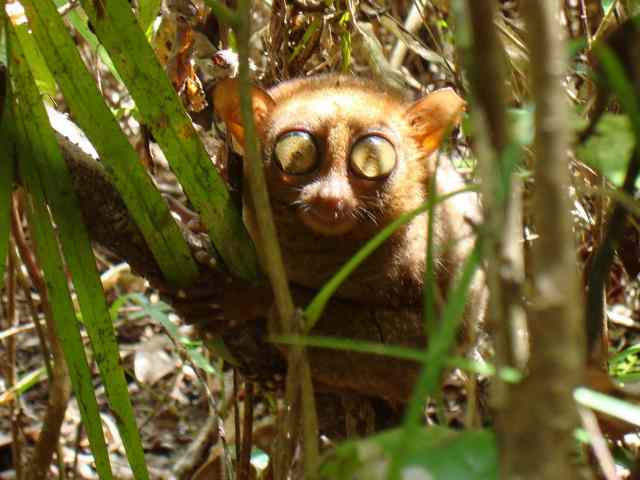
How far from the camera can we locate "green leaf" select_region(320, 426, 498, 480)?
1.12 metres

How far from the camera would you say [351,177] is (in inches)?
119

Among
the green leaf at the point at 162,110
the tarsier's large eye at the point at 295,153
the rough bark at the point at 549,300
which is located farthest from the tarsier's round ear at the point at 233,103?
the rough bark at the point at 549,300

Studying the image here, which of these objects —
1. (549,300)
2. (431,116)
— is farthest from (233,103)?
(549,300)

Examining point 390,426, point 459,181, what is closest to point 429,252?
point 390,426

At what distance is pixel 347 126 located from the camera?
3070 millimetres

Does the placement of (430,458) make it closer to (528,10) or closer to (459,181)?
(528,10)

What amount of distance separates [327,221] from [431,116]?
0.61m

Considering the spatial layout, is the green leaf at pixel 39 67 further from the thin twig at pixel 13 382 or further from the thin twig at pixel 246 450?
the thin twig at pixel 246 450

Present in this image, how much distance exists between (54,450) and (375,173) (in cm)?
171

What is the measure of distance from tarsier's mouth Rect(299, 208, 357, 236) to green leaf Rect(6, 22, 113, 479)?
2.87 feet

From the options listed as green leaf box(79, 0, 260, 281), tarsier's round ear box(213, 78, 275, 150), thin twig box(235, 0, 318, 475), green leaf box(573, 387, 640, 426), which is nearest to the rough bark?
green leaf box(573, 387, 640, 426)

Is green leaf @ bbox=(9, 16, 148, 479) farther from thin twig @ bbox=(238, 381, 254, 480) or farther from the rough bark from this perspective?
the rough bark

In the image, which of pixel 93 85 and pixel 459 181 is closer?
pixel 93 85

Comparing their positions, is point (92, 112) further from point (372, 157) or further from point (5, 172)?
point (372, 157)
